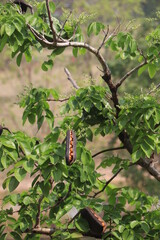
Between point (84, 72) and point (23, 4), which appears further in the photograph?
point (84, 72)

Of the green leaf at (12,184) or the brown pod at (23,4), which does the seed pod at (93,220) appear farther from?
the brown pod at (23,4)

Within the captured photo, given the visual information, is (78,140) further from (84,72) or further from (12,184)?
(84,72)

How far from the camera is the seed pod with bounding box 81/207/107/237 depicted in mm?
3088

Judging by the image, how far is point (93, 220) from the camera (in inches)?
122

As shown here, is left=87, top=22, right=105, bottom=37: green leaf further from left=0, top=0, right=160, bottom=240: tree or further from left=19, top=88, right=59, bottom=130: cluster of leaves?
left=19, top=88, right=59, bottom=130: cluster of leaves

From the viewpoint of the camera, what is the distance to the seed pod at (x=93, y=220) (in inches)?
122

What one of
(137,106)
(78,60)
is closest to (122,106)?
(137,106)

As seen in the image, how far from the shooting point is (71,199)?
3.09m

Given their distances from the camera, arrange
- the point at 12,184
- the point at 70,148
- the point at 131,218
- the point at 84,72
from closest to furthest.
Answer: the point at 70,148
the point at 12,184
the point at 131,218
the point at 84,72

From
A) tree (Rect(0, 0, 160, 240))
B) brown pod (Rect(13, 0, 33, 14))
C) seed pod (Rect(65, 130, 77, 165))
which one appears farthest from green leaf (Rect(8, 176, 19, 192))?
A: brown pod (Rect(13, 0, 33, 14))

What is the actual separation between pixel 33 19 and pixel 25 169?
785 millimetres

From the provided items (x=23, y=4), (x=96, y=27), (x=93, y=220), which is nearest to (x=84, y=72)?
(x=96, y=27)

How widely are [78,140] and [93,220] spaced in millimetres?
433

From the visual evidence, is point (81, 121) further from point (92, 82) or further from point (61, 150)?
point (61, 150)
